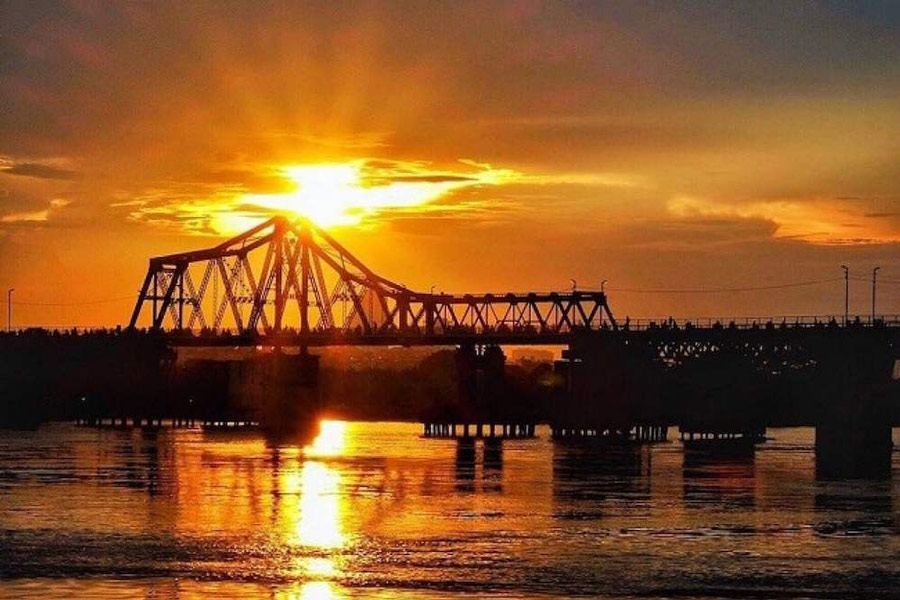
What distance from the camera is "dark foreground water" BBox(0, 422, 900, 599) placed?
6944 centimetres

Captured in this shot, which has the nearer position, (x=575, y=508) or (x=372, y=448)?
(x=575, y=508)

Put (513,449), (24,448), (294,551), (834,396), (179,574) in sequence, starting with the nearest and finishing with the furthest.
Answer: (179,574)
(294,551)
(834,396)
(24,448)
(513,449)

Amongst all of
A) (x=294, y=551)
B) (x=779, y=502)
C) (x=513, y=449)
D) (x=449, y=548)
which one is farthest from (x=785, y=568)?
(x=513, y=449)

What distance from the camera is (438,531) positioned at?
89.3 meters

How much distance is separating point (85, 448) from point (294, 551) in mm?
105555

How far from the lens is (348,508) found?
10275 centimetres

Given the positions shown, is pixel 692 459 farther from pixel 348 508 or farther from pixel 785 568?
pixel 785 568

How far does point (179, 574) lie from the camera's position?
71625 mm

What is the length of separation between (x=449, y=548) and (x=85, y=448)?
10673 cm

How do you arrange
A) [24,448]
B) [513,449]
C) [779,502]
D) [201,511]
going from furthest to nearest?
1. [513,449]
2. [24,448]
3. [779,502]
4. [201,511]

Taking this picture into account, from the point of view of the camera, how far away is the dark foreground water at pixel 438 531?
69438 millimetres

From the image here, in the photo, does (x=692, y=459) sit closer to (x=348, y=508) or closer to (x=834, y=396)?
(x=834, y=396)

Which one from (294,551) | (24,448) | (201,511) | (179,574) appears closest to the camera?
(179,574)

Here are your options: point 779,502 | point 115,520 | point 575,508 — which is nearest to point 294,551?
point 115,520
